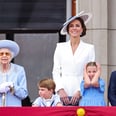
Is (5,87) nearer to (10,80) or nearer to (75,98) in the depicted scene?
(10,80)

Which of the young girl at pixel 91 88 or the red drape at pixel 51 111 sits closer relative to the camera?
the red drape at pixel 51 111

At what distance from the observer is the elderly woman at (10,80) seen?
770 cm

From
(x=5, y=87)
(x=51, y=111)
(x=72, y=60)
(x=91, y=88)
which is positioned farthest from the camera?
(x=72, y=60)

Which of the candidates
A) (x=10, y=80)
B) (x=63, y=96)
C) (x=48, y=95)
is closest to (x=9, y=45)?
(x=10, y=80)

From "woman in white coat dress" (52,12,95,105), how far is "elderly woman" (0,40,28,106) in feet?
1.55

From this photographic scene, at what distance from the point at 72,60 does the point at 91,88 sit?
457mm

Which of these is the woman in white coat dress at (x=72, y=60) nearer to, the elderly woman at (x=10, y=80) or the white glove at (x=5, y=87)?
the elderly woman at (x=10, y=80)

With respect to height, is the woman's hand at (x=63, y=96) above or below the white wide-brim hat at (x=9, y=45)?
below

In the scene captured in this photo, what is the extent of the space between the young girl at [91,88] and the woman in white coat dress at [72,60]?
0.58 feet

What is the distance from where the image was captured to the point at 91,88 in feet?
25.7

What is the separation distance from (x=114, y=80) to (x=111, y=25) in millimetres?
3245

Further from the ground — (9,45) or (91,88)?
(9,45)

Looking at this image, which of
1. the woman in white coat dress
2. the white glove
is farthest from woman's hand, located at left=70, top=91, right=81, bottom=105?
the white glove

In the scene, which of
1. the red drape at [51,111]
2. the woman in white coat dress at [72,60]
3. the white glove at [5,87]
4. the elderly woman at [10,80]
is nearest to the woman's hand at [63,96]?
the woman in white coat dress at [72,60]
